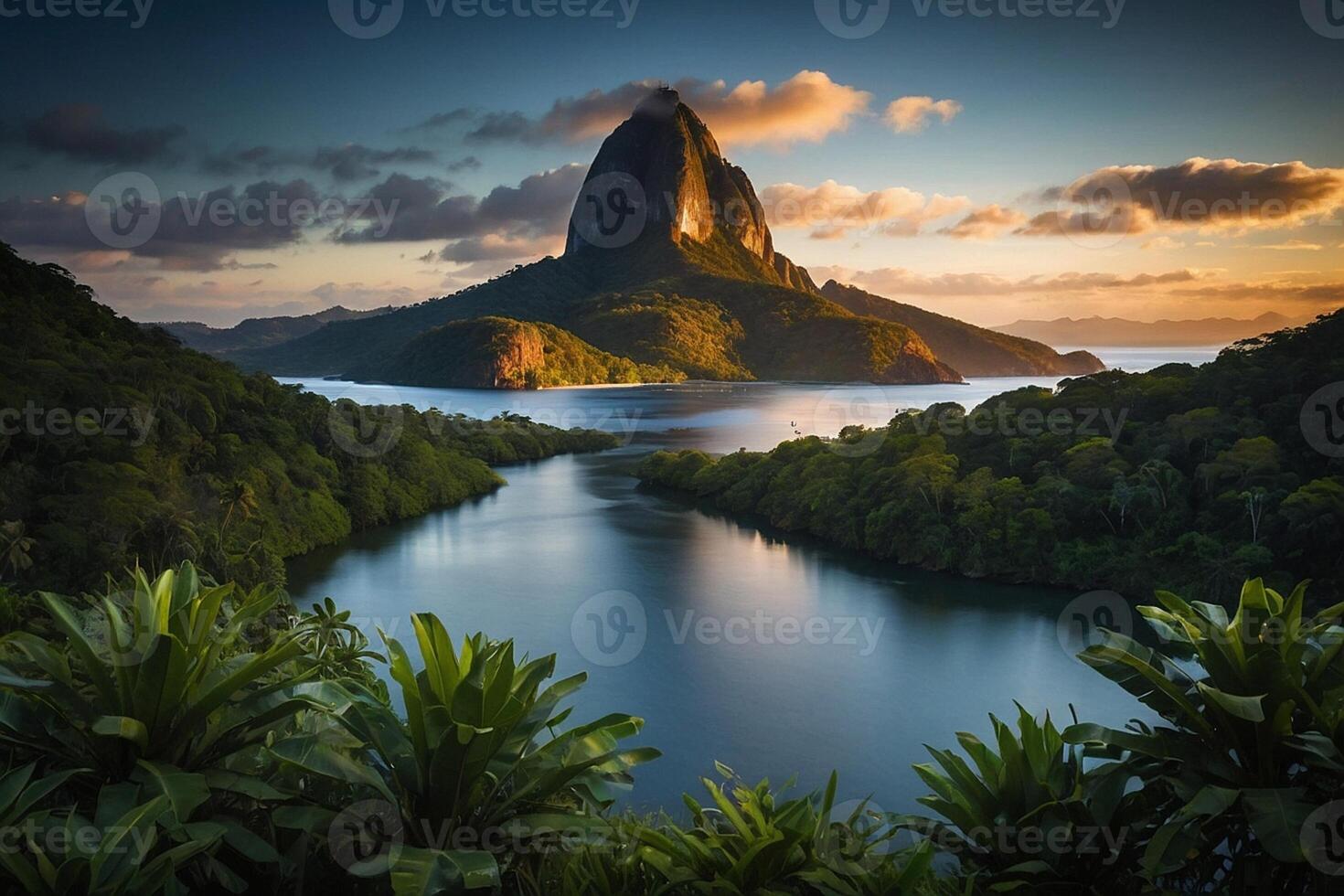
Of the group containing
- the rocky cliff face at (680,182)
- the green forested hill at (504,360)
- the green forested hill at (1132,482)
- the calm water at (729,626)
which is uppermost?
the rocky cliff face at (680,182)

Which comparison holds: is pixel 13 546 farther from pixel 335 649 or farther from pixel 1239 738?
pixel 1239 738

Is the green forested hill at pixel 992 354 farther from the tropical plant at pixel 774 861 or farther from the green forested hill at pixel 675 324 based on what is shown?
the tropical plant at pixel 774 861

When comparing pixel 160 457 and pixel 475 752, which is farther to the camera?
pixel 160 457

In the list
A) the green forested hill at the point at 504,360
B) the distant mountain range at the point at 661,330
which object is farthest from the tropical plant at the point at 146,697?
the green forested hill at the point at 504,360

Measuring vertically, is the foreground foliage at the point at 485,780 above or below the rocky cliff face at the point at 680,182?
below

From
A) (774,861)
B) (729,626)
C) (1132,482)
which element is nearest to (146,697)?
(774,861)

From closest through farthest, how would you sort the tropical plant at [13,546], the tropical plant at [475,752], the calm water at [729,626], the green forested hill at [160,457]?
the tropical plant at [475,752] → the tropical plant at [13,546] → the calm water at [729,626] → the green forested hill at [160,457]

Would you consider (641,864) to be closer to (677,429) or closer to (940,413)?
(940,413)
